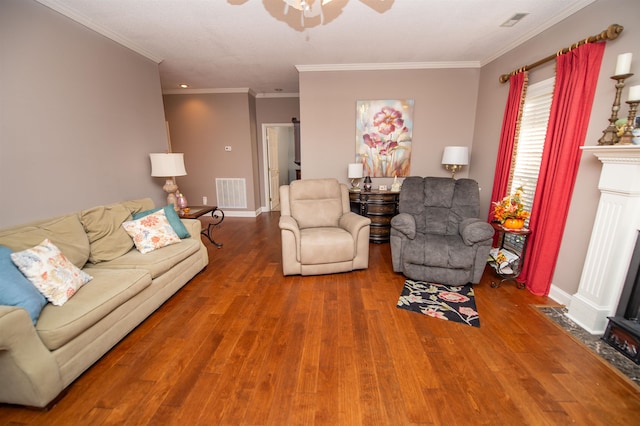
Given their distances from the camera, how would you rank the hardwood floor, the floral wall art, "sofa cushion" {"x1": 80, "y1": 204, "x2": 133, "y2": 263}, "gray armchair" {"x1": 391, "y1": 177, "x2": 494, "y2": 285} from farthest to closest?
the floral wall art, "gray armchair" {"x1": 391, "y1": 177, "x2": 494, "y2": 285}, "sofa cushion" {"x1": 80, "y1": 204, "x2": 133, "y2": 263}, the hardwood floor

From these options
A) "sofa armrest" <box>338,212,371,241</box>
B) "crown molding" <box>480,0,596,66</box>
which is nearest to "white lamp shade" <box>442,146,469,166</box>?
"crown molding" <box>480,0,596,66</box>

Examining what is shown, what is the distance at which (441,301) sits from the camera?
245 centimetres

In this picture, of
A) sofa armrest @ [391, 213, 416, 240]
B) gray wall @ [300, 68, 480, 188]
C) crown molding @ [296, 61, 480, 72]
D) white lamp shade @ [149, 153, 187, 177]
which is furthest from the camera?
gray wall @ [300, 68, 480, 188]

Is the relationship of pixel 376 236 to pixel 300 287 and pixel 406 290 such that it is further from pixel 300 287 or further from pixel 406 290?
pixel 300 287

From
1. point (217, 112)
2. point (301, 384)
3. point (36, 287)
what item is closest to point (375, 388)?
point (301, 384)

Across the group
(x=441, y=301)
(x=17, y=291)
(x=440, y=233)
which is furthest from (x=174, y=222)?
(x=440, y=233)

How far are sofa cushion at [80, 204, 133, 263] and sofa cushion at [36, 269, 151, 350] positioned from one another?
9.1 inches

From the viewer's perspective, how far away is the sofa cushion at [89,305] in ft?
4.73

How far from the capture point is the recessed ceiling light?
8.16 feet

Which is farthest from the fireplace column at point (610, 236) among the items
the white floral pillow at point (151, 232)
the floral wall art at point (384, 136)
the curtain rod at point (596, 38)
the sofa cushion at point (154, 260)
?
the white floral pillow at point (151, 232)

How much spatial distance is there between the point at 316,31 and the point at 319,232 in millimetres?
2149

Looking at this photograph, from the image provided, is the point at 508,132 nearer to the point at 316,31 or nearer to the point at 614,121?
the point at 614,121

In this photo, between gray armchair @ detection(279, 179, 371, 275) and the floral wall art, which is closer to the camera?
gray armchair @ detection(279, 179, 371, 275)

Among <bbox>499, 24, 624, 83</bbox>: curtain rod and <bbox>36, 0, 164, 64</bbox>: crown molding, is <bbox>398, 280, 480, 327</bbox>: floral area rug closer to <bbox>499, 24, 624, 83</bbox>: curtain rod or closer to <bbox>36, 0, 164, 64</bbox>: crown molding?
<bbox>499, 24, 624, 83</bbox>: curtain rod
